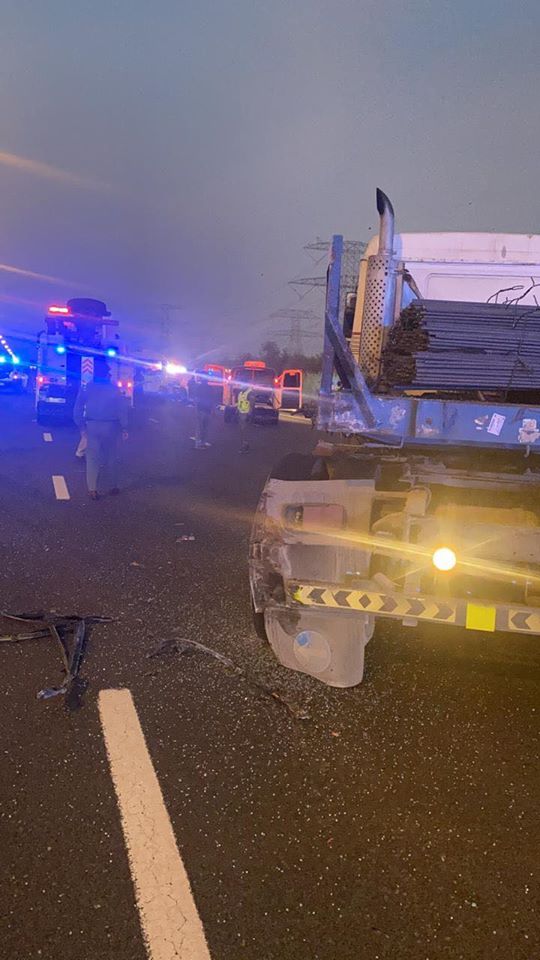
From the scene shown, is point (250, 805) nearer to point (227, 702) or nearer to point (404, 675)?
point (227, 702)

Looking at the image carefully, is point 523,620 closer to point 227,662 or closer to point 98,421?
point 227,662

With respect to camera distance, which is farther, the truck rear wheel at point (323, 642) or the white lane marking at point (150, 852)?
the truck rear wheel at point (323, 642)

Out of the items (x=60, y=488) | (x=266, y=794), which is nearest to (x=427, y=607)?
(x=266, y=794)

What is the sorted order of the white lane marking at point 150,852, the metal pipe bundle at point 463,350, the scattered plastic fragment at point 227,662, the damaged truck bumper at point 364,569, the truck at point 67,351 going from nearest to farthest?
the white lane marking at point 150,852, the damaged truck bumper at point 364,569, the metal pipe bundle at point 463,350, the scattered plastic fragment at point 227,662, the truck at point 67,351

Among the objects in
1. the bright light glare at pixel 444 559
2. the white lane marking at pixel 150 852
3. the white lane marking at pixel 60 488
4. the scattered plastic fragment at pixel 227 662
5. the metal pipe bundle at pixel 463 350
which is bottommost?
the white lane marking at pixel 150 852

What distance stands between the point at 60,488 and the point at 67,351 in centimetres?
1282

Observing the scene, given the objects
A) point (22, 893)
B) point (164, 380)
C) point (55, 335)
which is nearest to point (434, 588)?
point (22, 893)

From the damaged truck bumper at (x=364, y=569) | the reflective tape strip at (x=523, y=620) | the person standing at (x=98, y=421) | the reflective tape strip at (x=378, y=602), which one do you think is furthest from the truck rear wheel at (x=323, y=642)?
the person standing at (x=98, y=421)

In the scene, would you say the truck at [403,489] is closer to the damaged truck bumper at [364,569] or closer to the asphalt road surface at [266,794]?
the damaged truck bumper at [364,569]

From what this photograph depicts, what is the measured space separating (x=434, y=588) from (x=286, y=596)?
2.80 ft

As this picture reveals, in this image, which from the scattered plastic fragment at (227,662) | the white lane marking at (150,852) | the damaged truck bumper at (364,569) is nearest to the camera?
the white lane marking at (150,852)

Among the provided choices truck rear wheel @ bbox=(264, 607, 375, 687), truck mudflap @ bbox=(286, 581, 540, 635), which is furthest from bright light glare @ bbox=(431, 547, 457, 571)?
truck rear wheel @ bbox=(264, 607, 375, 687)

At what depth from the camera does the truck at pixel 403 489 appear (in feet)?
11.3

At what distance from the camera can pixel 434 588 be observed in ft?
11.7
